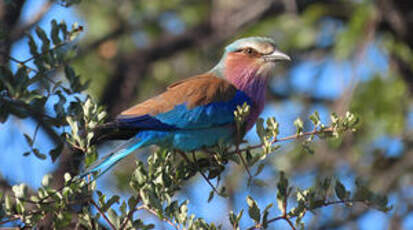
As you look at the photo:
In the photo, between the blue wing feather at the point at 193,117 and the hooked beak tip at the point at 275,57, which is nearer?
the blue wing feather at the point at 193,117

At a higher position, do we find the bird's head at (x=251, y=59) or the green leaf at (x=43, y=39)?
the green leaf at (x=43, y=39)

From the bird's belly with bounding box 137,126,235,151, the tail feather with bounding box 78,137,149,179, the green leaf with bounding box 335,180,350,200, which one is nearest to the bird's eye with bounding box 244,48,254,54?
the bird's belly with bounding box 137,126,235,151

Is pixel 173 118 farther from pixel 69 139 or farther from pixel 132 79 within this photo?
pixel 132 79

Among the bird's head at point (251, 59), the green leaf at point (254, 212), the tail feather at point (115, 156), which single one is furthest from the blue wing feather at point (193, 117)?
the green leaf at point (254, 212)

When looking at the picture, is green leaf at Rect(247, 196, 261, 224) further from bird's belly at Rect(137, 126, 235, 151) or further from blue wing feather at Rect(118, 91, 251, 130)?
blue wing feather at Rect(118, 91, 251, 130)

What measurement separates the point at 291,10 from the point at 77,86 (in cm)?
343

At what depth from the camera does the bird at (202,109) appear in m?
3.29

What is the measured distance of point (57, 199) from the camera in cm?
251

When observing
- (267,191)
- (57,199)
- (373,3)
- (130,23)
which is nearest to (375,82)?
(373,3)

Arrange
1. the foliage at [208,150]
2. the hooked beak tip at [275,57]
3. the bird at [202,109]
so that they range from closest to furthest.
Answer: the foliage at [208,150] → the bird at [202,109] → the hooked beak tip at [275,57]

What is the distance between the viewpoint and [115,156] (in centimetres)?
309

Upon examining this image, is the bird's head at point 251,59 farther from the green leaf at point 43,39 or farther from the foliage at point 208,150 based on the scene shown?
the green leaf at point 43,39

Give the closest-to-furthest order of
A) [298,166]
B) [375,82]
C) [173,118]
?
[173,118], [375,82], [298,166]

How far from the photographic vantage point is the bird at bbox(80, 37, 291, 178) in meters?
3.29
